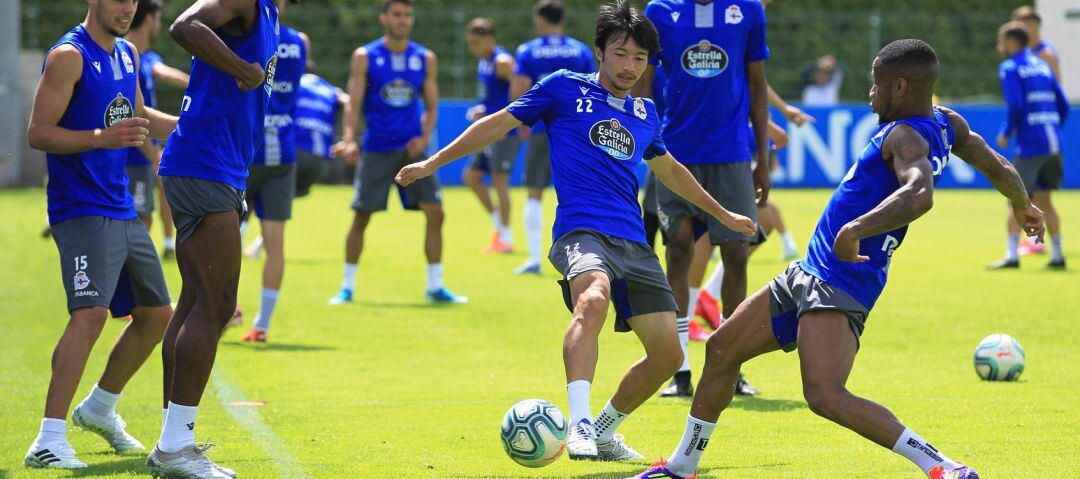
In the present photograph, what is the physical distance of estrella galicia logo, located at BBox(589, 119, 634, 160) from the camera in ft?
20.5

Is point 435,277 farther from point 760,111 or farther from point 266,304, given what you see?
point 760,111

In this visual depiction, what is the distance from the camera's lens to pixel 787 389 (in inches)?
322

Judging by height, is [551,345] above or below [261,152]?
below

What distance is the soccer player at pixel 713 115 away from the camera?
7.81m

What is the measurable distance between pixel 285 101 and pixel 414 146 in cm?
175

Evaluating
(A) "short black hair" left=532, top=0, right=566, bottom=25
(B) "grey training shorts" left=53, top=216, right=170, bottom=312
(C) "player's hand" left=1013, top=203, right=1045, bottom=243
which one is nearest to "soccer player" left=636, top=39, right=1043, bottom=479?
(C) "player's hand" left=1013, top=203, right=1045, bottom=243

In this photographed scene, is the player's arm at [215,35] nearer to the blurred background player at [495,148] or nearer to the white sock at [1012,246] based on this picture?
the blurred background player at [495,148]

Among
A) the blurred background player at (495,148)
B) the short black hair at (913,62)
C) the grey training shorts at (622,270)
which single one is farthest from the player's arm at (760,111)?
the blurred background player at (495,148)

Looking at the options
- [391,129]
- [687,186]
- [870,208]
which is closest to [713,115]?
[687,186]

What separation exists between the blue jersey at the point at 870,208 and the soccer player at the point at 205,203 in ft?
7.88

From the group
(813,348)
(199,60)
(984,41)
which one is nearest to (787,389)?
(813,348)

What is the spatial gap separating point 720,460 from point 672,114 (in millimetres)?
2476

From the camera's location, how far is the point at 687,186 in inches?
251

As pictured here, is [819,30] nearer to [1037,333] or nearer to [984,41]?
[984,41]
